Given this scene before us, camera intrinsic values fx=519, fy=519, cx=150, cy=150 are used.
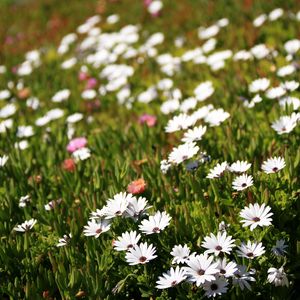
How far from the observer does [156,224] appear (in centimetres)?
239

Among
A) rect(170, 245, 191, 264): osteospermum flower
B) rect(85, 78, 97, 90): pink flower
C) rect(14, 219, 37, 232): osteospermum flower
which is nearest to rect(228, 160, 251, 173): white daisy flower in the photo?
rect(170, 245, 191, 264): osteospermum flower

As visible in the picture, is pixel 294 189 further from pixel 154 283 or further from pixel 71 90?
pixel 71 90

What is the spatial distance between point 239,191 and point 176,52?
9.65 feet

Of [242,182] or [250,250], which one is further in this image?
[242,182]

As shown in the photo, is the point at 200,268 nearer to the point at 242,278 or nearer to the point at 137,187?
the point at 242,278

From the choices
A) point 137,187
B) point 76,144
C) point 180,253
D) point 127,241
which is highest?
point 76,144

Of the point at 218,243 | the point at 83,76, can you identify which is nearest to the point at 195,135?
the point at 218,243

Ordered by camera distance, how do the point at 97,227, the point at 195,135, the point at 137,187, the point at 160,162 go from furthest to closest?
the point at 160,162, the point at 195,135, the point at 137,187, the point at 97,227

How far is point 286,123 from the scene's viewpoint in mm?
3020

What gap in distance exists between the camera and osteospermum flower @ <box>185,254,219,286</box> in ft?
6.87

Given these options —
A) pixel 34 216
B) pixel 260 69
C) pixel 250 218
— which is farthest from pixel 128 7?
pixel 250 218

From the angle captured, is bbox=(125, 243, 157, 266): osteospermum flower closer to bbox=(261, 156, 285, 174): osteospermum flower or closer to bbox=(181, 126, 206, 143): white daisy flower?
bbox=(261, 156, 285, 174): osteospermum flower

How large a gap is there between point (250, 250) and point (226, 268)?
0.16 metres

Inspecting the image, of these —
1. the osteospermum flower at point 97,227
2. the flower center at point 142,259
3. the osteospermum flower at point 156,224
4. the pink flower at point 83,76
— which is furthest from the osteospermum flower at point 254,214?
the pink flower at point 83,76
